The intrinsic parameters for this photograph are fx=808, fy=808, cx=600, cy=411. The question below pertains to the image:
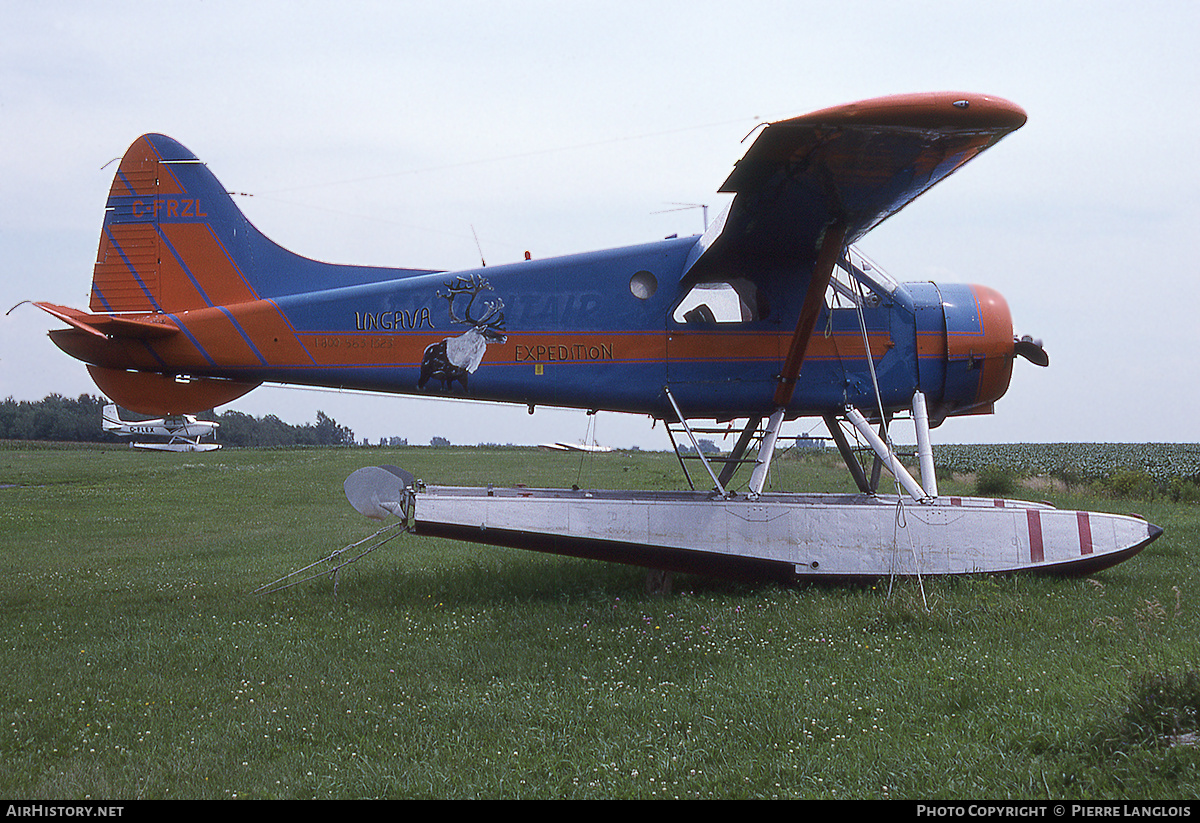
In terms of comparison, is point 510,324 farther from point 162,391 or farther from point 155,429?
point 155,429

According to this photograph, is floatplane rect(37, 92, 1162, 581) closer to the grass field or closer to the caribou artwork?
the caribou artwork

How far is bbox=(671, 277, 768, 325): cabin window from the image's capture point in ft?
28.3

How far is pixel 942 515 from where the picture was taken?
8.14 meters

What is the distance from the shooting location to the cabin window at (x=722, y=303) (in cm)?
863

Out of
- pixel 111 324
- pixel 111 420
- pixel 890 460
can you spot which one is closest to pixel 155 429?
pixel 111 420

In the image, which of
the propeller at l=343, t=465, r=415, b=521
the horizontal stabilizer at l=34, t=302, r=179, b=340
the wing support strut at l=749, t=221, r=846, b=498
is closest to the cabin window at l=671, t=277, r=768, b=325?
the wing support strut at l=749, t=221, r=846, b=498

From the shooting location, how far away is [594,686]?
544 centimetres

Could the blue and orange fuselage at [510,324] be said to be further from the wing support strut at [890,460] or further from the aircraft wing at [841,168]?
the wing support strut at [890,460]

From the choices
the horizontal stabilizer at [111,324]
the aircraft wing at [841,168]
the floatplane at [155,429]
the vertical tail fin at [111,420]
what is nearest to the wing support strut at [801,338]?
the aircraft wing at [841,168]

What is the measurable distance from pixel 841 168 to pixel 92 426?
8954 centimetres

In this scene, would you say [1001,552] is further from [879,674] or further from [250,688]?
[250,688]

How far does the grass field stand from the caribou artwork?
2.35 meters
